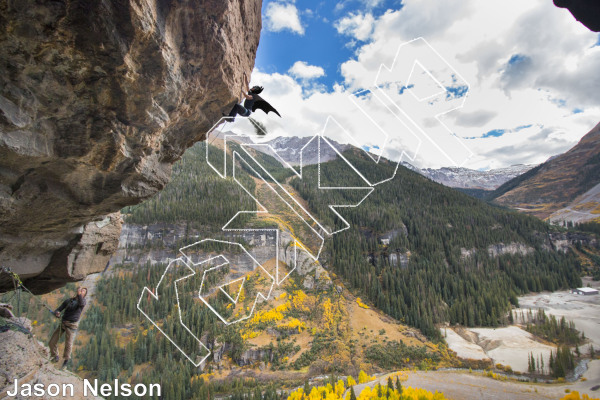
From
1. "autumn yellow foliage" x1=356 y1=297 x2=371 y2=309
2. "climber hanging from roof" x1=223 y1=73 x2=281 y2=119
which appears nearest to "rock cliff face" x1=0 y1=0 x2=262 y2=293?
"climber hanging from roof" x1=223 y1=73 x2=281 y2=119

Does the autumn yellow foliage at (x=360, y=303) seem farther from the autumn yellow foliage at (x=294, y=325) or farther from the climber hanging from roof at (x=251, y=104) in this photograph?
the climber hanging from roof at (x=251, y=104)

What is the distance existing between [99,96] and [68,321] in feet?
26.2

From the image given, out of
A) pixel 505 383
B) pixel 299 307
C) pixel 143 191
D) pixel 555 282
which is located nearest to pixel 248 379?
pixel 299 307

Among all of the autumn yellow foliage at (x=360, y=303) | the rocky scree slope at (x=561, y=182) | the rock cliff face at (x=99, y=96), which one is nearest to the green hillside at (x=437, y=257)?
the autumn yellow foliage at (x=360, y=303)

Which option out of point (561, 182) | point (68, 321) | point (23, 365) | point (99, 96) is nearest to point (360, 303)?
point (68, 321)

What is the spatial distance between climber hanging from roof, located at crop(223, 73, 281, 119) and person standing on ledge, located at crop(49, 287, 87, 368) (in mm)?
7325

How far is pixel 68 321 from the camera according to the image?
8906 mm

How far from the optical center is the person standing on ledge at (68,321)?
8.84m

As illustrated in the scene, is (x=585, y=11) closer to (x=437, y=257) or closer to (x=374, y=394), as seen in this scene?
(x=374, y=394)

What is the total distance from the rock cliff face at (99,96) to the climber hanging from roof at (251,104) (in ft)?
1.86

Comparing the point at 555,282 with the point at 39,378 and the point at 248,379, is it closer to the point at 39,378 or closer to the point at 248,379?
the point at 248,379

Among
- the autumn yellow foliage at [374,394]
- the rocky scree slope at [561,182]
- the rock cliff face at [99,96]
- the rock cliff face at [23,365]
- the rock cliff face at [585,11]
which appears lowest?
the autumn yellow foliage at [374,394]

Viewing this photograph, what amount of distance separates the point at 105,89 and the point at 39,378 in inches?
→ 275

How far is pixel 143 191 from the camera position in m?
7.70
